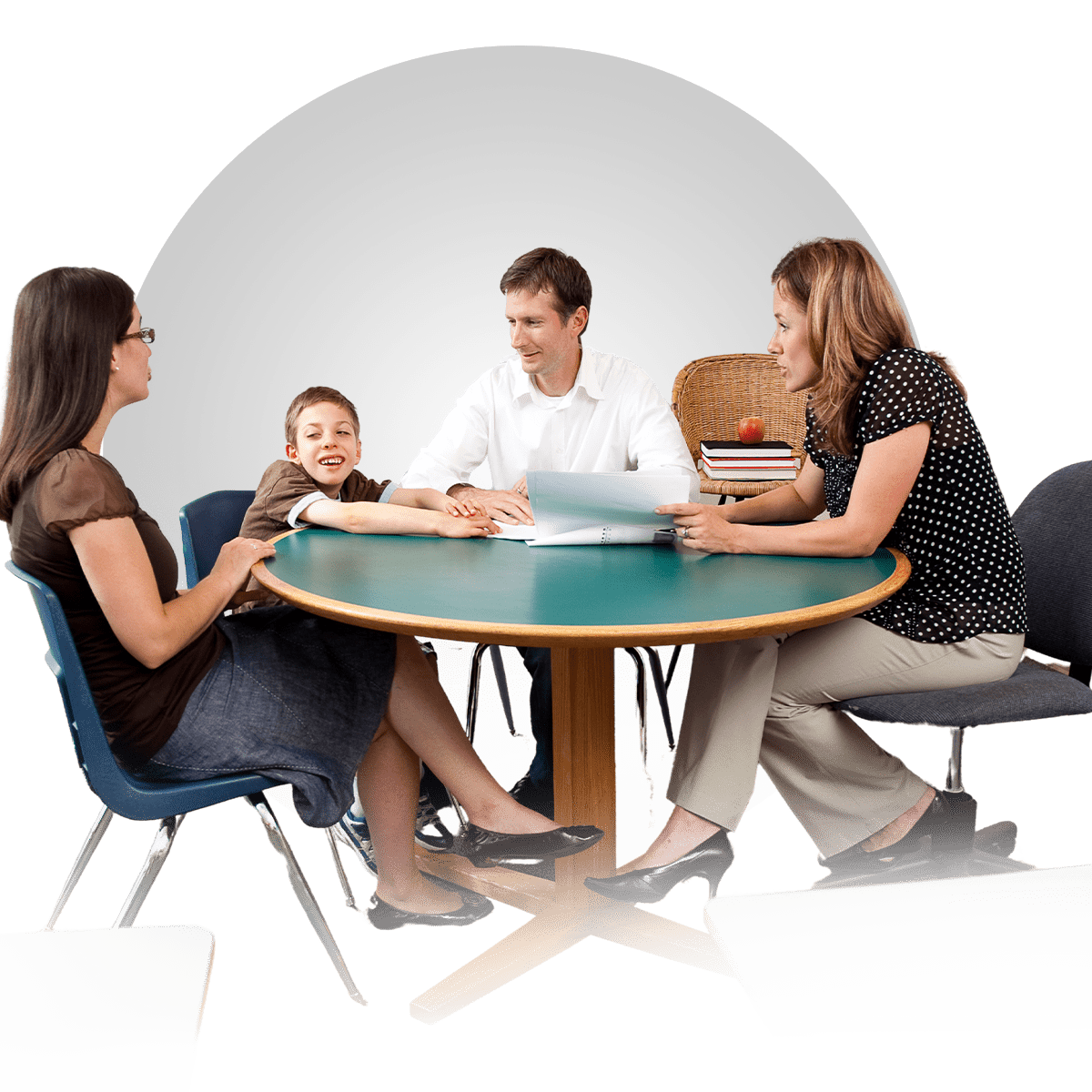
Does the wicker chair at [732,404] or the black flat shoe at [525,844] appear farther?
the wicker chair at [732,404]

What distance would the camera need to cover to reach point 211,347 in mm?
4195

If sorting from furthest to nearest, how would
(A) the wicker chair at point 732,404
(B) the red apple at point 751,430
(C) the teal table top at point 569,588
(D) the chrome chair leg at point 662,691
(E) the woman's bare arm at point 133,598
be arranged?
1. (B) the red apple at point 751,430
2. (A) the wicker chair at point 732,404
3. (D) the chrome chair leg at point 662,691
4. (E) the woman's bare arm at point 133,598
5. (C) the teal table top at point 569,588

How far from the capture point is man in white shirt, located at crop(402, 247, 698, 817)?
3.89 metres

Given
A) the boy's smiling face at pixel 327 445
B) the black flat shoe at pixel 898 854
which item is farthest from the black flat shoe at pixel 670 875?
the boy's smiling face at pixel 327 445

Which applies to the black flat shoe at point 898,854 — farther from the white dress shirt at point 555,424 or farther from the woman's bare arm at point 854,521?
the white dress shirt at point 555,424

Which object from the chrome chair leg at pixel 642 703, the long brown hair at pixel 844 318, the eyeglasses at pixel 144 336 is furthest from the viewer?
the chrome chair leg at pixel 642 703

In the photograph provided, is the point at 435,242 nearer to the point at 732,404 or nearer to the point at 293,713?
the point at 732,404

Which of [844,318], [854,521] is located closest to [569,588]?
[854,521]

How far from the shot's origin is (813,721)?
10.4 ft

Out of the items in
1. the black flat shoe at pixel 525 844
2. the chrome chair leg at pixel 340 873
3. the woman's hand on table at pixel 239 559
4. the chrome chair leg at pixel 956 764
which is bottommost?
the chrome chair leg at pixel 340 873

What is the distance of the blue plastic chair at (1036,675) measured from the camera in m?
3.10

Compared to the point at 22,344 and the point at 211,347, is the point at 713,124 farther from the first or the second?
the point at 22,344

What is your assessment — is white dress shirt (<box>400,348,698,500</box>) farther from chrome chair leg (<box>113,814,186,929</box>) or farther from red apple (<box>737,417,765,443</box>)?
chrome chair leg (<box>113,814,186,929</box>)

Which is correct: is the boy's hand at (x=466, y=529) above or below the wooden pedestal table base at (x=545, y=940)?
above
